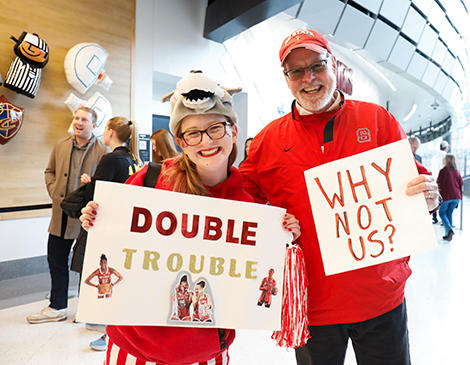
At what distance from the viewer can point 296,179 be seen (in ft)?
3.77

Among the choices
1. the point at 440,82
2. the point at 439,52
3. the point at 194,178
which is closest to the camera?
the point at 194,178

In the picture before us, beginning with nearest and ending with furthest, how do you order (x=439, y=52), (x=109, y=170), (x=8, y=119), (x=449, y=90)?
(x=109, y=170), (x=8, y=119), (x=439, y=52), (x=449, y=90)

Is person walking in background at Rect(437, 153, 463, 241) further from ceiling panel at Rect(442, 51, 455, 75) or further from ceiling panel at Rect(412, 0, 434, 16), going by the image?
ceiling panel at Rect(442, 51, 455, 75)

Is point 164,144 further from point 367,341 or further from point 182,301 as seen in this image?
point 367,341

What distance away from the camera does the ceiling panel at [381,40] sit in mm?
6215

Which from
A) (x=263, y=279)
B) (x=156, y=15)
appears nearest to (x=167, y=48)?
(x=156, y=15)

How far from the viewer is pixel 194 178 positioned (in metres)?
0.98

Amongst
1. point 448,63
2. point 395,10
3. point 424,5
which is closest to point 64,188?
point 395,10

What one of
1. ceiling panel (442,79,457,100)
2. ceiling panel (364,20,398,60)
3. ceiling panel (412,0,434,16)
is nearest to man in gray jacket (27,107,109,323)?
ceiling panel (364,20,398,60)

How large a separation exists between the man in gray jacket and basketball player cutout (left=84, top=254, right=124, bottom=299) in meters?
1.78

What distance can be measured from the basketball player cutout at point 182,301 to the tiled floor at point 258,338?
1.38m

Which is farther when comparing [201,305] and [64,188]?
[64,188]

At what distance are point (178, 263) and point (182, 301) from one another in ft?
0.34

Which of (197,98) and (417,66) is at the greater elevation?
(417,66)
